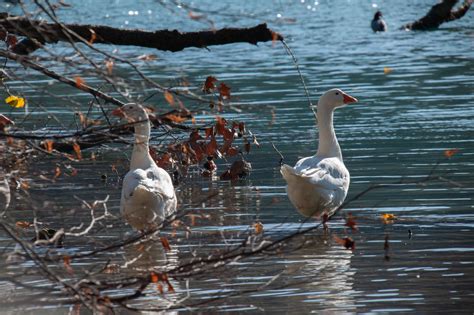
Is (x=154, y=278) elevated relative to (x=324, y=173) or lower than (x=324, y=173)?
elevated

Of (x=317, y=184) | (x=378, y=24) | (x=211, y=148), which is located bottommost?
(x=317, y=184)

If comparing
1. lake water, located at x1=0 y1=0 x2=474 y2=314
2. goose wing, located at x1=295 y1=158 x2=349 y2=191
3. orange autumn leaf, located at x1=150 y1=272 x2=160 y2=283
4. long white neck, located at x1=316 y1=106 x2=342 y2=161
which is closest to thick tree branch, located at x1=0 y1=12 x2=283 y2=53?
lake water, located at x1=0 y1=0 x2=474 y2=314

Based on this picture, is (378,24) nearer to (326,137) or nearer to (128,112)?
(326,137)

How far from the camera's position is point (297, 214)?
11875 mm

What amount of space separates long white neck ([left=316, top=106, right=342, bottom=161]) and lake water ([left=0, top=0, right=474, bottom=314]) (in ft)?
1.91

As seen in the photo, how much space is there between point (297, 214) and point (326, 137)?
101 cm

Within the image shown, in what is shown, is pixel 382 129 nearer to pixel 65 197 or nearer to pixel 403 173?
pixel 403 173

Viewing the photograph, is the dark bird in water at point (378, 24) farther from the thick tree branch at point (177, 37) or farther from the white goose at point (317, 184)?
the thick tree branch at point (177, 37)

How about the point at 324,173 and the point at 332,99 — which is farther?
the point at 332,99

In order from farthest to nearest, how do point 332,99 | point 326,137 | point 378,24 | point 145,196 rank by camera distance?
1. point 378,24
2. point 332,99
3. point 326,137
4. point 145,196

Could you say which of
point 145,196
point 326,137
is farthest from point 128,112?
point 326,137

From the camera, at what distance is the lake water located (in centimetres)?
831

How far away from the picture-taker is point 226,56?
32281mm

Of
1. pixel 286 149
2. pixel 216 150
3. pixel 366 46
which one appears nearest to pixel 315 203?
pixel 216 150
